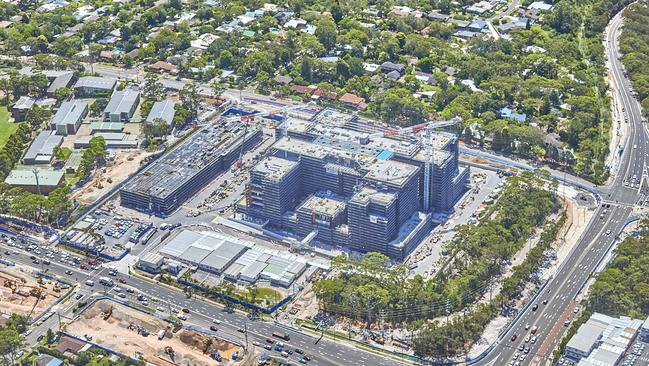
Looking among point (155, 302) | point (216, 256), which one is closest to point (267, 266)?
point (216, 256)

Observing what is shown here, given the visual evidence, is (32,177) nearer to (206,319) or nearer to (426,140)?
(206,319)

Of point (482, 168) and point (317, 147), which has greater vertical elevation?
point (317, 147)

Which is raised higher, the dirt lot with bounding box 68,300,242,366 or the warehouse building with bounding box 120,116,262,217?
the warehouse building with bounding box 120,116,262,217

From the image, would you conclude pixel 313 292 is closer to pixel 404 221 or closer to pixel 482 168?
pixel 404 221

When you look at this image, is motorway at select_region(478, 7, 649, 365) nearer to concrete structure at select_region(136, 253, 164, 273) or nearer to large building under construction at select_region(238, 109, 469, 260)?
large building under construction at select_region(238, 109, 469, 260)

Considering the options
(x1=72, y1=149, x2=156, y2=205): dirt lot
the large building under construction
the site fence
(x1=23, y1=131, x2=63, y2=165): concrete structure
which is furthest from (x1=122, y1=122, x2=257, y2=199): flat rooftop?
the site fence

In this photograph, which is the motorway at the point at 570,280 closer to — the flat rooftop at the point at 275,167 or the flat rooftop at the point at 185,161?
the flat rooftop at the point at 275,167
